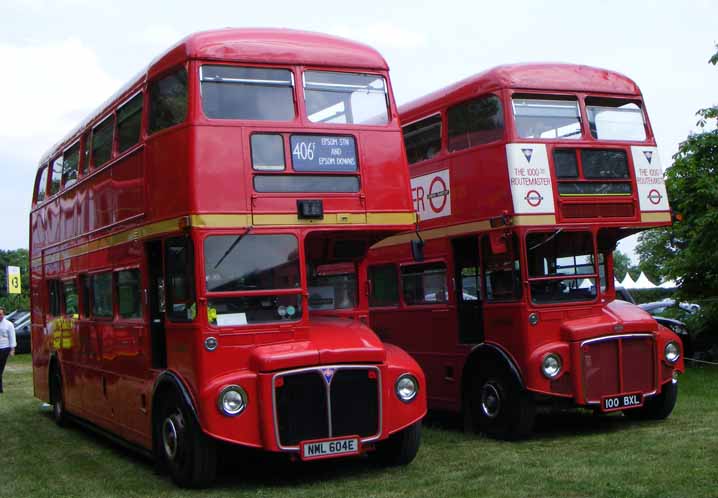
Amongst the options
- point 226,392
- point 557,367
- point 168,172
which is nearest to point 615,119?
point 557,367

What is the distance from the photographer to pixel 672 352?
12297 mm

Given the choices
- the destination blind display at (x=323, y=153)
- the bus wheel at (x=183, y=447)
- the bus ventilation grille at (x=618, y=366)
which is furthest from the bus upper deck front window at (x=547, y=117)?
the bus wheel at (x=183, y=447)

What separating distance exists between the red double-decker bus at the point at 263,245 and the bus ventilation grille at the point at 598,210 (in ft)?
8.73

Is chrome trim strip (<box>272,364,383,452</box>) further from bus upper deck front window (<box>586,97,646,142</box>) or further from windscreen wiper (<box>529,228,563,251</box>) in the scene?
bus upper deck front window (<box>586,97,646,142</box>)

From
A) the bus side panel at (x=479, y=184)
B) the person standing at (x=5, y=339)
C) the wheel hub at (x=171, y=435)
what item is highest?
the bus side panel at (x=479, y=184)

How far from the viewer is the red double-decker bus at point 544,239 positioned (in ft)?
38.8

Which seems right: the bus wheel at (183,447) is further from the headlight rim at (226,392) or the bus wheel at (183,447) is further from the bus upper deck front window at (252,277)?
the bus upper deck front window at (252,277)

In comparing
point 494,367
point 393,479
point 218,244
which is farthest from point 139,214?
point 494,367

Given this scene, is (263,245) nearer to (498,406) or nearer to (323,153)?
(323,153)

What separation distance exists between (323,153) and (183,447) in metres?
3.18

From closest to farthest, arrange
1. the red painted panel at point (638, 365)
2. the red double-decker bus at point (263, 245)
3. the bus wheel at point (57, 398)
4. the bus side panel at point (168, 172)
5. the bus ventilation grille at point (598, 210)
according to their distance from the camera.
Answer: the red double-decker bus at point (263, 245)
the bus side panel at point (168, 172)
the red painted panel at point (638, 365)
the bus ventilation grille at point (598, 210)
the bus wheel at point (57, 398)

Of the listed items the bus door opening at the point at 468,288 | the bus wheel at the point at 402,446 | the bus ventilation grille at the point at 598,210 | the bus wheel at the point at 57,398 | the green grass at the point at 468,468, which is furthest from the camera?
the bus wheel at the point at 57,398

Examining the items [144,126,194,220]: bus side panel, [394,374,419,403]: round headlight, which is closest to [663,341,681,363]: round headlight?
[394,374,419,403]: round headlight

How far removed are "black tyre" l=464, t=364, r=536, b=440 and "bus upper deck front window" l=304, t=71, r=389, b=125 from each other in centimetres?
369
